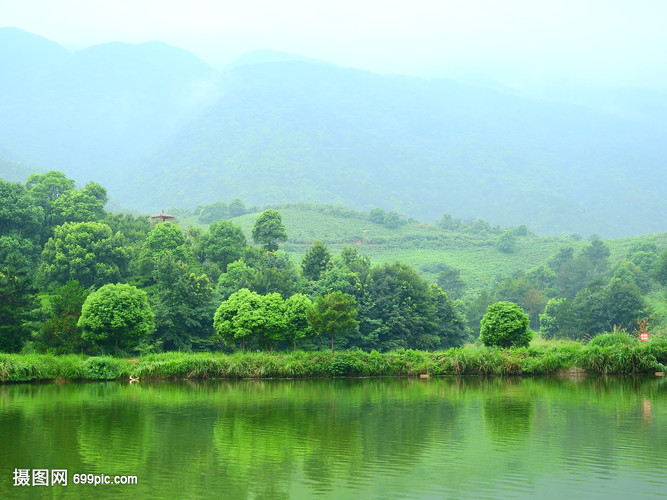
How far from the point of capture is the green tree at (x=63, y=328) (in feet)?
135

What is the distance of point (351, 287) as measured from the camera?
55438 millimetres

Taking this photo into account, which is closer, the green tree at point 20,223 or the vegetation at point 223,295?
the vegetation at point 223,295

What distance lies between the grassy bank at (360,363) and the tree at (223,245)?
29293 millimetres

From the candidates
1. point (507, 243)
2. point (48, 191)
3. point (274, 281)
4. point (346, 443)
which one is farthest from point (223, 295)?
point (507, 243)

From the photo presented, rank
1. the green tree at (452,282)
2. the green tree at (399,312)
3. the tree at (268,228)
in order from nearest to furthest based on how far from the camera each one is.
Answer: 1. the green tree at (399,312)
2. the tree at (268,228)
3. the green tree at (452,282)

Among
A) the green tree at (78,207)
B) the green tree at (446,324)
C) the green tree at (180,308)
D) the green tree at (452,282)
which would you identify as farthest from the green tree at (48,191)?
the green tree at (452,282)

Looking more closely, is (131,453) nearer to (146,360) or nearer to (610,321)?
(146,360)

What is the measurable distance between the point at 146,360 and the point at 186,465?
Answer: 23713 mm

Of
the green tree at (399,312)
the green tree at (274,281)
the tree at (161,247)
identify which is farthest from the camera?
the tree at (161,247)

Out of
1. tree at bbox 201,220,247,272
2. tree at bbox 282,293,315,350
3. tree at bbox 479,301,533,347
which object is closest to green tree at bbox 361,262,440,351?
tree at bbox 282,293,315,350

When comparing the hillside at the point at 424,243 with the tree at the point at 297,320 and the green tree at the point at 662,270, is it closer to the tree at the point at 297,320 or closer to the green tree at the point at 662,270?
the green tree at the point at 662,270

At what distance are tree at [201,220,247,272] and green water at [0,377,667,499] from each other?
3879cm

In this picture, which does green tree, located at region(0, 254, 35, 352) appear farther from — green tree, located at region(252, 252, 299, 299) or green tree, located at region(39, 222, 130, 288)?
green tree, located at region(252, 252, 299, 299)

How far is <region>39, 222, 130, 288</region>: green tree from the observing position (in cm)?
5656
